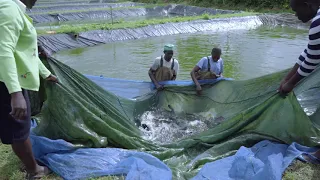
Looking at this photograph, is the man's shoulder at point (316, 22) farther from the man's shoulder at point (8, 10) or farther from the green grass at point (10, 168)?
the man's shoulder at point (8, 10)

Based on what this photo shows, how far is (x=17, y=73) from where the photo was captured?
80.2 inches

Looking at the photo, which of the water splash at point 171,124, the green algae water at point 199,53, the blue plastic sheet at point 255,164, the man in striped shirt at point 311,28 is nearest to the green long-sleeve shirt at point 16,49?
the blue plastic sheet at point 255,164

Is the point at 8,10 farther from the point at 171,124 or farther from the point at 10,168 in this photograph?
the point at 171,124

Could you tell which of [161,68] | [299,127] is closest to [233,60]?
[161,68]

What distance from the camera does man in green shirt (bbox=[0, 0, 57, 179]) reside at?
1823 mm

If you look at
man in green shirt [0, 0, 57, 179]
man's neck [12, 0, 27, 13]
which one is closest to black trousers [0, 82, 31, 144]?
man in green shirt [0, 0, 57, 179]

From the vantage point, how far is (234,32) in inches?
551

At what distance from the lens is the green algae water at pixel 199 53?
25.6 ft

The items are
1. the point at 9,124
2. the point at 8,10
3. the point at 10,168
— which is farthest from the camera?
the point at 10,168

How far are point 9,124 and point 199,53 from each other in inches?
312

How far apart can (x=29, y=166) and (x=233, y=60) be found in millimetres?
7186

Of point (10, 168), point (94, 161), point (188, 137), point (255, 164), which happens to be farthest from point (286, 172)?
point (10, 168)

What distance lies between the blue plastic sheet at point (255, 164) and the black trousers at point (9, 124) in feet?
4.37

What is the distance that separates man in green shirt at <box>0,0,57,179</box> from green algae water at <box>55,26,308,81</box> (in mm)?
5036
